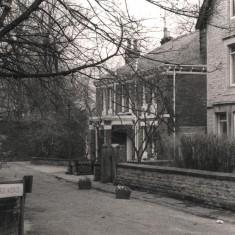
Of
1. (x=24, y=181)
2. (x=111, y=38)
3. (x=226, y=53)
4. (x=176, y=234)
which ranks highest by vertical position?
(x=226, y=53)

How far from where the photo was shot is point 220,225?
33.9ft

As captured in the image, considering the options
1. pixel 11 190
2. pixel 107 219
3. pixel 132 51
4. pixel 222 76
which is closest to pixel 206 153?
pixel 107 219

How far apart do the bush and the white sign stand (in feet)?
27.6

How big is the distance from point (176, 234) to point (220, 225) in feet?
5.04

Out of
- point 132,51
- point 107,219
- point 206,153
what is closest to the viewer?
point 132,51

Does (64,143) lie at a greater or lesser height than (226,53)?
lesser

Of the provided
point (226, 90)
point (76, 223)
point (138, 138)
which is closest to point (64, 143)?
point (138, 138)

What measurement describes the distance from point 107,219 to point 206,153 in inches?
183

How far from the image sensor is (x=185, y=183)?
13.8 m

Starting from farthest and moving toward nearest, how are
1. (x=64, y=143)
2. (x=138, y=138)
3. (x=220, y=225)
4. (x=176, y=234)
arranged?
(x=64, y=143), (x=138, y=138), (x=220, y=225), (x=176, y=234)

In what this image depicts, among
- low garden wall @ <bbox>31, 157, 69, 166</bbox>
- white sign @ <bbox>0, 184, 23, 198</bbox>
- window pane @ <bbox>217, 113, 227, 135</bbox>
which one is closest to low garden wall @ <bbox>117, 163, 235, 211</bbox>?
window pane @ <bbox>217, 113, 227, 135</bbox>

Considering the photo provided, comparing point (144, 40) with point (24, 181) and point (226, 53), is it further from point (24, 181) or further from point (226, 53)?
point (226, 53)

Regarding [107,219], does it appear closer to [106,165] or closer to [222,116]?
[106,165]

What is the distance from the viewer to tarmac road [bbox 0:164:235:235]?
380 inches
